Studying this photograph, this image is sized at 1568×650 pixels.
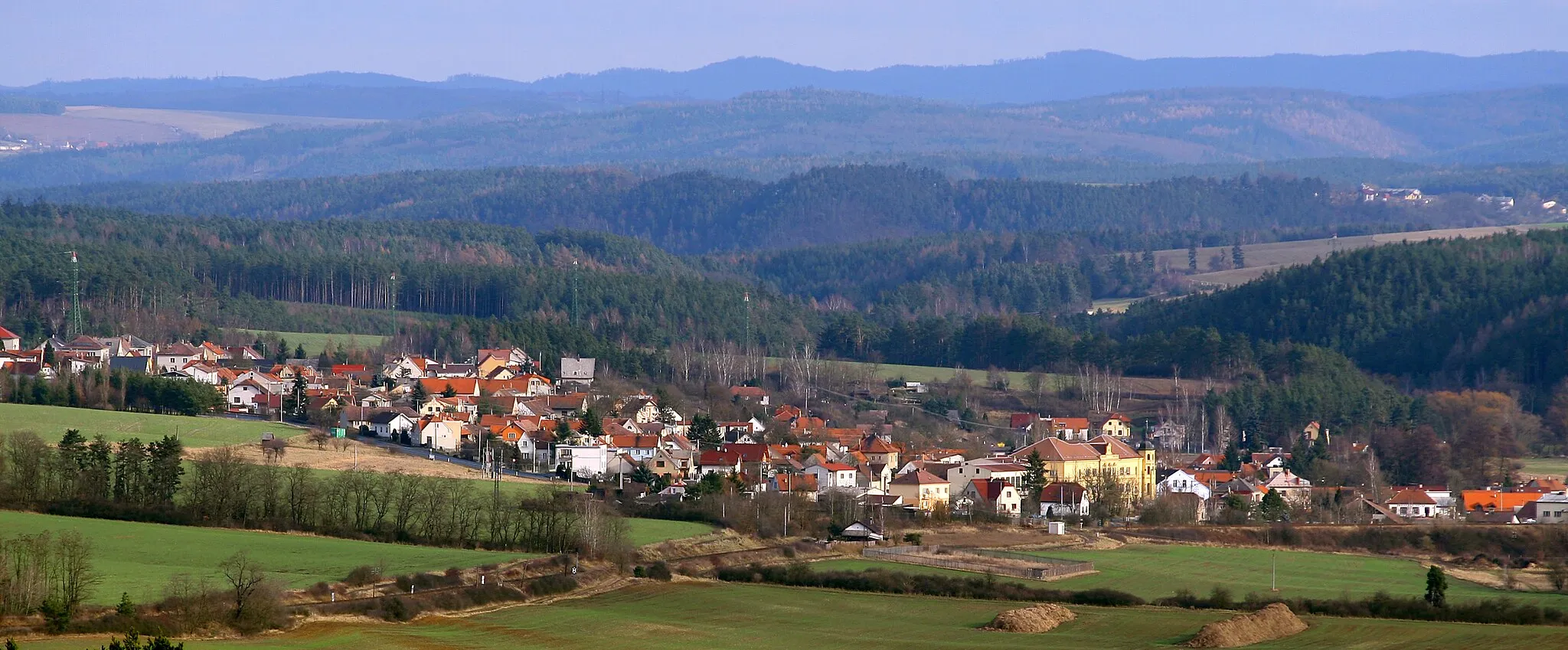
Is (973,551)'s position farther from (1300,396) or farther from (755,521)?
(1300,396)

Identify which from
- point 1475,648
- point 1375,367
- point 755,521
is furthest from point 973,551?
point 1375,367

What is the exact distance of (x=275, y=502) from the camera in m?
57.6

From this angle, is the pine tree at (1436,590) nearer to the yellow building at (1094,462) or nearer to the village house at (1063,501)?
the village house at (1063,501)

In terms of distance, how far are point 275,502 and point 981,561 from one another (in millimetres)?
17461

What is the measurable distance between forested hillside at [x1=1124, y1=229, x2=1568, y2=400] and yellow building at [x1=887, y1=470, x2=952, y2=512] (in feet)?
147

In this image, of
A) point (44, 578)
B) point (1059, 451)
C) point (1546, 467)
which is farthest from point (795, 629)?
point (1546, 467)

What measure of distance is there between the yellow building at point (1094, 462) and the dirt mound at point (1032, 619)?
92.4ft

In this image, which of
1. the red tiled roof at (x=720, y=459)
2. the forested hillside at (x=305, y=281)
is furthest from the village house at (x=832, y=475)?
the forested hillside at (x=305, y=281)

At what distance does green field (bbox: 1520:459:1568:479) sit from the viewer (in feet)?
272

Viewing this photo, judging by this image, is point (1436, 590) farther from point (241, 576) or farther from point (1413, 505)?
point (241, 576)

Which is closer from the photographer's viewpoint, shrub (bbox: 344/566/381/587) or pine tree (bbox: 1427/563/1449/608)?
shrub (bbox: 344/566/381/587)

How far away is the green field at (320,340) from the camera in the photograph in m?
116

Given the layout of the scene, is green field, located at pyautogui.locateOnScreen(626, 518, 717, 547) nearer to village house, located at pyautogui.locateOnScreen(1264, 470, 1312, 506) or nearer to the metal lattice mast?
village house, located at pyautogui.locateOnScreen(1264, 470, 1312, 506)

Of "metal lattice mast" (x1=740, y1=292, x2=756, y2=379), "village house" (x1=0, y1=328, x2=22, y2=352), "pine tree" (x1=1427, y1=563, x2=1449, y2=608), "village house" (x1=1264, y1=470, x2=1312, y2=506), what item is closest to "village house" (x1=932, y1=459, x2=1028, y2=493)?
"village house" (x1=1264, y1=470, x2=1312, y2=506)
